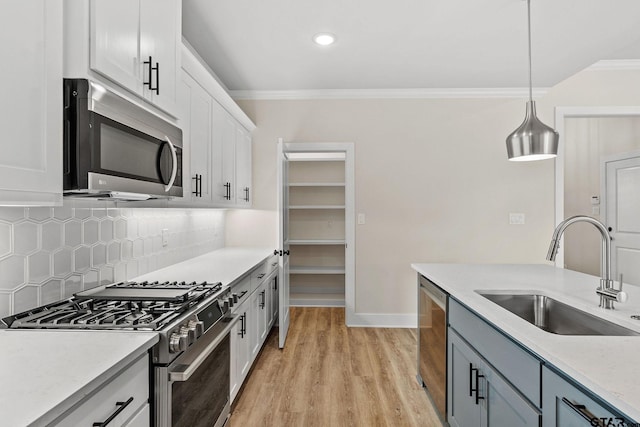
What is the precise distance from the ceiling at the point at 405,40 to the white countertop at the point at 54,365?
6.92 ft

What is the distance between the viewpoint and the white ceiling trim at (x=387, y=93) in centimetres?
403

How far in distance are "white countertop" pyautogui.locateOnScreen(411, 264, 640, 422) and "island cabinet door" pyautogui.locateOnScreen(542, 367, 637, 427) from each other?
50 millimetres

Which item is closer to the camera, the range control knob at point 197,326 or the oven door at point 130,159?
the oven door at point 130,159

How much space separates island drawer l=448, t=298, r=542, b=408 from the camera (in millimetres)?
1176

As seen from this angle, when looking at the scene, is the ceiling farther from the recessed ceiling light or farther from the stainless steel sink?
the stainless steel sink

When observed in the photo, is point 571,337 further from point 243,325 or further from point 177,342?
point 243,325

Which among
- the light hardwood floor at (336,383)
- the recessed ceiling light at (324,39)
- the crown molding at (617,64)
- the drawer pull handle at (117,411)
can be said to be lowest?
the light hardwood floor at (336,383)

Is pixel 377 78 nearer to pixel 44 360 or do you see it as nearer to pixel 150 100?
pixel 150 100

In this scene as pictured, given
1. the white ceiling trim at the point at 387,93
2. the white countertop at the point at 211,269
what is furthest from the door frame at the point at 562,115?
the white countertop at the point at 211,269

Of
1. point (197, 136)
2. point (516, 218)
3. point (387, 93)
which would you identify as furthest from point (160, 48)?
point (516, 218)

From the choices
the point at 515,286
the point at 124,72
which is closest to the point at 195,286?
the point at 124,72

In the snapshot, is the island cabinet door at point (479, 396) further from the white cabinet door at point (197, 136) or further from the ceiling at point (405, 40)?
the ceiling at point (405, 40)

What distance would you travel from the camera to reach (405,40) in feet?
9.52

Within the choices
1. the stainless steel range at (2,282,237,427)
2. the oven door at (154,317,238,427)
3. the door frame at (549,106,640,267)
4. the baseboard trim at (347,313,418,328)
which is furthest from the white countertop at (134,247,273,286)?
the door frame at (549,106,640,267)
